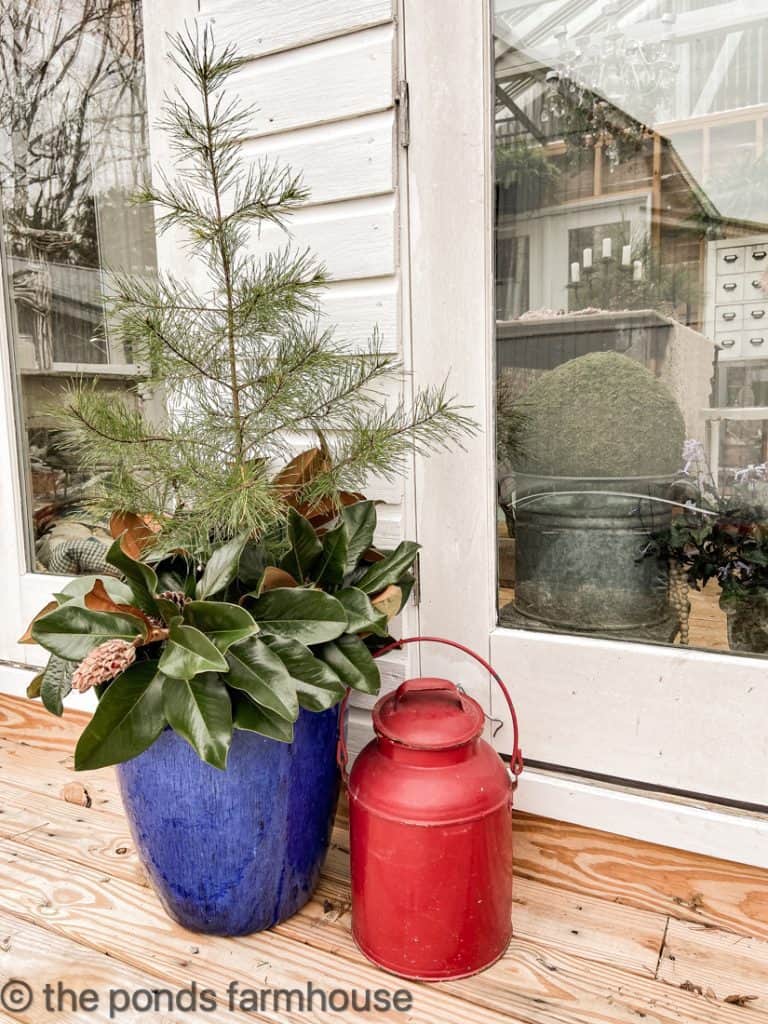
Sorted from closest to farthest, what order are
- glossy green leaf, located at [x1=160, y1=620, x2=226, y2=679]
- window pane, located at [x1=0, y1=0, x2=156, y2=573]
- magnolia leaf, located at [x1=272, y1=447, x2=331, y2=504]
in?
glossy green leaf, located at [x1=160, y1=620, x2=226, y2=679] < magnolia leaf, located at [x1=272, y1=447, x2=331, y2=504] < window pane, located at [x1=0, y1=0, x2=156, y2=573]

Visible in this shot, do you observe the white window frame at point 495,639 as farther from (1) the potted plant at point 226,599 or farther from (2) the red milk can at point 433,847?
(2) the red milk can at point 433,847

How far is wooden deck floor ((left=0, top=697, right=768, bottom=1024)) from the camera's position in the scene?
1038 mm

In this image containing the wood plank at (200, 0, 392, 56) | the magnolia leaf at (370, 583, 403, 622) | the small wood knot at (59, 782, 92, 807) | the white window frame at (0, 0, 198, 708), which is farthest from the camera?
the white window frame at (0, 0, 198, 708)

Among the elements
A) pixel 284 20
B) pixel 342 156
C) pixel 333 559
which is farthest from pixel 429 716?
pixel 284 20

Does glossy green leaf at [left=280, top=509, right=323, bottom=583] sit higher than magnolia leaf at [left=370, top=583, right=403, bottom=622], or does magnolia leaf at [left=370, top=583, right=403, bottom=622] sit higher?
glossy green leaf at [left=280, top=509, right=323, bottom=583]

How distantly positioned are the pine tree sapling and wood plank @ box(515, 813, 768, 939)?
520mm

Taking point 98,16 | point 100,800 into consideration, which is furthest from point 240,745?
point 98,16

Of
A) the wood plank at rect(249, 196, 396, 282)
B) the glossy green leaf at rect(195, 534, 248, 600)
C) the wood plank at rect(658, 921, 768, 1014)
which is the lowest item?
the wood plank at rect(658, 921, 768, 1014)

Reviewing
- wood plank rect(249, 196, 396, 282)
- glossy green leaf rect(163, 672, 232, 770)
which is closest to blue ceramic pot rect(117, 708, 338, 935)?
glossy green leaf rect(163, 672, 232, 770)

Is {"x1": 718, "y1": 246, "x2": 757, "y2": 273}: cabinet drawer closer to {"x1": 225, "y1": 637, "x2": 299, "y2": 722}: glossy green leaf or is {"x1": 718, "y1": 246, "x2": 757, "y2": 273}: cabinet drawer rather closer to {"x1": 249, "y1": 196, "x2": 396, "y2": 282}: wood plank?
{"x1": 249, "y1": 196, "x2": 396, "y2": 282}: wood plank

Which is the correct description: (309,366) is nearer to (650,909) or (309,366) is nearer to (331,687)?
(331,687)

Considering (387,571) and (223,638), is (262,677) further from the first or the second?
(387,571)

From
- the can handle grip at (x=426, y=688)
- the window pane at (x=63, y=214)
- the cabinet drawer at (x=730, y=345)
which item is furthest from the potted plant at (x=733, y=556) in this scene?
the window pane at (x=63, y=214)

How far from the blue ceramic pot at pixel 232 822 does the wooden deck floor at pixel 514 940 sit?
6 cm
